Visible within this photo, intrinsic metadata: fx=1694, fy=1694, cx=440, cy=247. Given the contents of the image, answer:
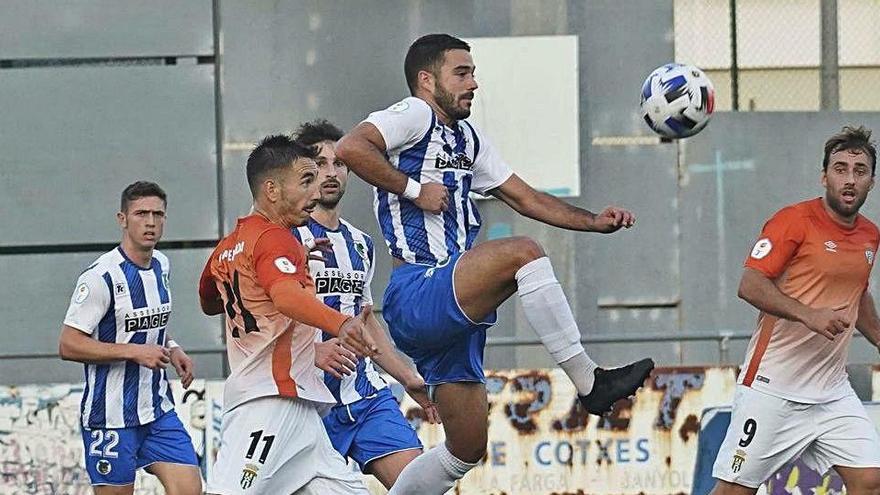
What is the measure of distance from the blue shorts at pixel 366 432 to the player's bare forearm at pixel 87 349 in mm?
1254

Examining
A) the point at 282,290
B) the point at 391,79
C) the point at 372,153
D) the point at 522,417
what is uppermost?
the point at 391,79

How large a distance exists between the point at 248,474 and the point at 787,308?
276cm

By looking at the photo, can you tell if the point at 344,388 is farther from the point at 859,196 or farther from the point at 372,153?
the point at 859,196

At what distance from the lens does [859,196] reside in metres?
8.25

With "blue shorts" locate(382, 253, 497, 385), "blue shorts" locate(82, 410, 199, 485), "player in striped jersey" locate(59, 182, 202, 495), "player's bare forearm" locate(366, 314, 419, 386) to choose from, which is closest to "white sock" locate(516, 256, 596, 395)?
"blue shorts" locate(382, 253, 497, 385)

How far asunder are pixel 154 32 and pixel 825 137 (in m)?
5.13

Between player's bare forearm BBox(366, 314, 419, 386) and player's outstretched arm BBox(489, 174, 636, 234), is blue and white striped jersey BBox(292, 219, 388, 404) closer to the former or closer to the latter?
player's bare forearm BBox(366, 314, 419, 386)

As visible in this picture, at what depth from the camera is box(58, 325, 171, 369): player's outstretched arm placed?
27.9 feet

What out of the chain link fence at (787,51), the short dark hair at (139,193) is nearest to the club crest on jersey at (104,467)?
the short dark hair at (139,193)

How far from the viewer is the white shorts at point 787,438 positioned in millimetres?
8070

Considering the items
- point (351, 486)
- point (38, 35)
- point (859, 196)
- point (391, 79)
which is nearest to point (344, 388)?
point (351, 486)

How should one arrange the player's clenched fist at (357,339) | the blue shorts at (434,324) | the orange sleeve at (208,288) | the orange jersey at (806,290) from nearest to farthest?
the player's clenched fist at (357,339), the blue shorts at (434,324), the orange sleeve at (208,288), the orange jersey at (806,290)

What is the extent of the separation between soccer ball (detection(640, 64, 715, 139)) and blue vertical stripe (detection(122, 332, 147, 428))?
295 centimetres

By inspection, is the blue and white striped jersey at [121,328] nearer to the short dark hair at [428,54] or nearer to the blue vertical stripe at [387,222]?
the blue vertical stripe at [387,222]
